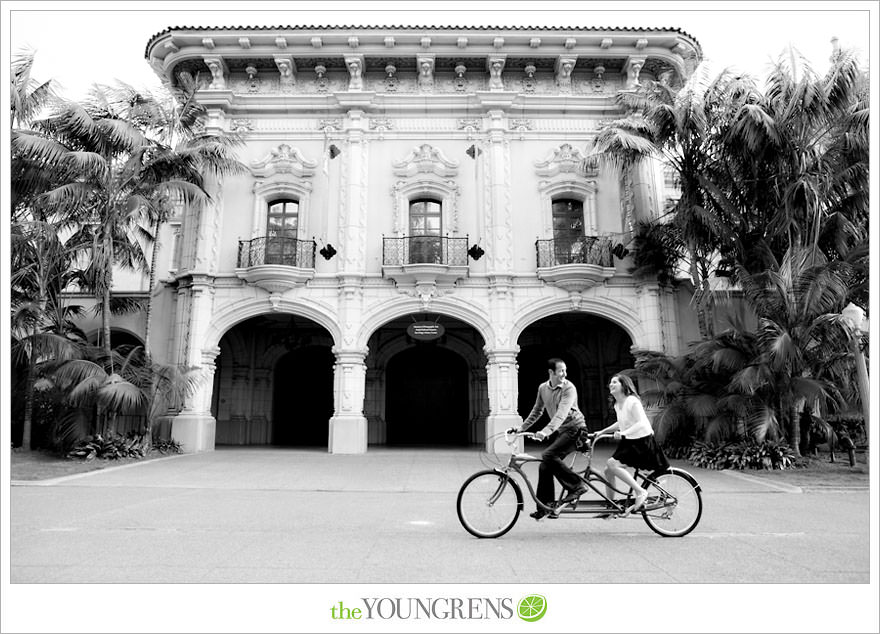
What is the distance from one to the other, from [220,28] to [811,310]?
1666cm

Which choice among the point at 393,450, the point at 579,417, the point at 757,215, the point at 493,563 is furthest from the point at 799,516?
the point at 393,450

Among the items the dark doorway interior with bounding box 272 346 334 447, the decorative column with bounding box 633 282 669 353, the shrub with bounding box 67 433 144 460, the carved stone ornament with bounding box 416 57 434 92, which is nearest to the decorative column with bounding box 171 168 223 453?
the shrub with bounding box 67 433 144 460

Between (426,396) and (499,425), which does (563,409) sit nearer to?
(499,425)

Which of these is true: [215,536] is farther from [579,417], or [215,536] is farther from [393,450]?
[393,450]

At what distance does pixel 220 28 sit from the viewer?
55.8 feet

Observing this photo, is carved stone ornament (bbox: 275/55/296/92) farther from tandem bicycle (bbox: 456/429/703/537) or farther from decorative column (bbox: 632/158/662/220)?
tandem bicycle (bbox: 456/429/703/537)

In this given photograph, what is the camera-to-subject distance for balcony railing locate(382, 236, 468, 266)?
648 inches

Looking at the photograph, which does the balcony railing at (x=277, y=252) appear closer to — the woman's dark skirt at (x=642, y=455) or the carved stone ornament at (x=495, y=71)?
the carved stone ornament at (x=495, y=71)

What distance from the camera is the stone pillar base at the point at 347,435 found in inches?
617

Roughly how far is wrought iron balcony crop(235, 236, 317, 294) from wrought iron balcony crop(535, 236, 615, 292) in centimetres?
650

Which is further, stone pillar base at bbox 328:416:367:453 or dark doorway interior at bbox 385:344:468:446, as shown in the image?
dark doorway interior at bbox 385:344:468:446

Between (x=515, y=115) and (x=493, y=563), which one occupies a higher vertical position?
(x=515, y=115)

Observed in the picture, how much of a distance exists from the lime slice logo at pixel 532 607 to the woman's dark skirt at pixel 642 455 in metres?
2.91

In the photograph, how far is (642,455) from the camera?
5.64m
